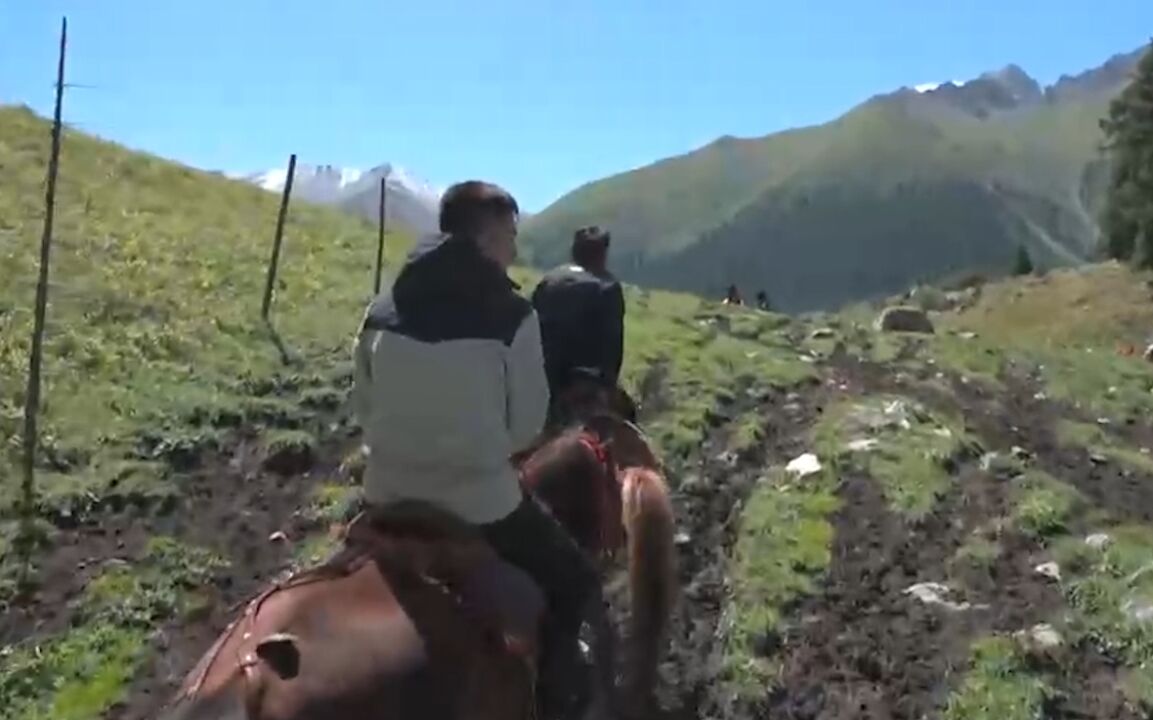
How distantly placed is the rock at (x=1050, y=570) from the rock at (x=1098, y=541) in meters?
0.58

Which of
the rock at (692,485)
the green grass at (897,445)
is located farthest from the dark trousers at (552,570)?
the rock at (692,485)

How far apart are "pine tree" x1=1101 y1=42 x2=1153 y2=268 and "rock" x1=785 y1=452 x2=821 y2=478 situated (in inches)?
1727

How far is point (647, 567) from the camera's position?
9.55 m

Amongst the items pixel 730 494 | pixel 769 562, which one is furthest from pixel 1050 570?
pixel 730 494

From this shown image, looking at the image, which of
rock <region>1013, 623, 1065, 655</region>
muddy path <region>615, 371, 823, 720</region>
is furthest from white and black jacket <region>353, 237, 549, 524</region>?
rock <region>1013, 623, 1065, 655</region>

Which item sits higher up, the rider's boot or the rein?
the rein

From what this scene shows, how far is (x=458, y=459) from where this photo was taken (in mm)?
6523

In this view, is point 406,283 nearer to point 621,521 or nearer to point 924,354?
point 621,521

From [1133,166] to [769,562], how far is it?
52.5 metres

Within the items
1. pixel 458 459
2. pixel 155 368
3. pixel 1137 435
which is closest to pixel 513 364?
pixel 458 459

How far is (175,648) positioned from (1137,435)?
1514 cm

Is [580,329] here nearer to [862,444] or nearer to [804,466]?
[804,466]

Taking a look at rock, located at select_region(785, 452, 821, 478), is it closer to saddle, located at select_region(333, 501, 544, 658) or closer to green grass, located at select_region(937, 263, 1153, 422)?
green grass, located at select_region(937, 263, 1153, 422)

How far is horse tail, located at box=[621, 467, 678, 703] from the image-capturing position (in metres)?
9.42
